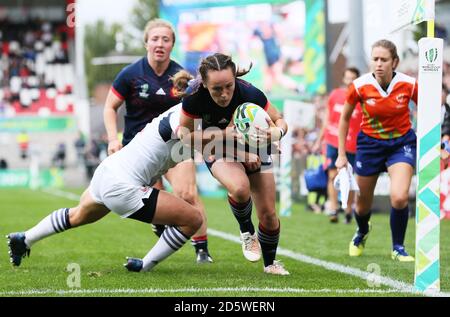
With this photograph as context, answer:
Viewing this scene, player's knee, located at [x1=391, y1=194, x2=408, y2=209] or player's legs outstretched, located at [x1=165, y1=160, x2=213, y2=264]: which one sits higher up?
player's legs outstretched, located at [x1=165, y1=160, x2=213, y2=264]

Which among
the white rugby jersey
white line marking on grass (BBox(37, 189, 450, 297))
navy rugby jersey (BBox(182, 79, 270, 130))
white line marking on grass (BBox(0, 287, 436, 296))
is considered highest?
navy rugby jersey (BBox(182, 79, 270, 130))

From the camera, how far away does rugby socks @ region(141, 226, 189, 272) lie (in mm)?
6688

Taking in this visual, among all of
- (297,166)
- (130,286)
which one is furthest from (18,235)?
(297,166)

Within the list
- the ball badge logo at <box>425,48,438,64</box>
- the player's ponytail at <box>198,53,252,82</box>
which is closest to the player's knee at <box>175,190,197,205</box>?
the player's ponytail at <box>198,53,252,82</box>

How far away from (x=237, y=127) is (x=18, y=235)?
7.19 feet

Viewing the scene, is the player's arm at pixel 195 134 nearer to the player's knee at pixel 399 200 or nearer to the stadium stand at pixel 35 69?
the player's knee at pixel 399 200

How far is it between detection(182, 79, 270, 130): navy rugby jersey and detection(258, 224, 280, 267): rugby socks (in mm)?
1001

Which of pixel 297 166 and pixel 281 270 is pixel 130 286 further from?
pixel 297 166

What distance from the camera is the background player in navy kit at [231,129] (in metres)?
6.12

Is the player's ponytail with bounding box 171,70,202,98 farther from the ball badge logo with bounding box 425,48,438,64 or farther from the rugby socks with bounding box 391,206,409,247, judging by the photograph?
the rugby socks with bounding box 391,206,409,247

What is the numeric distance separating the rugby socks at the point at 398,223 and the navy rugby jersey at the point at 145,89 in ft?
7.54

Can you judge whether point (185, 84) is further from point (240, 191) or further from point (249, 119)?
point (240, 191)

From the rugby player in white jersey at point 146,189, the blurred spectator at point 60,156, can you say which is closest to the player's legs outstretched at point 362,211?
the rugby player in white jersey at point 146,189
